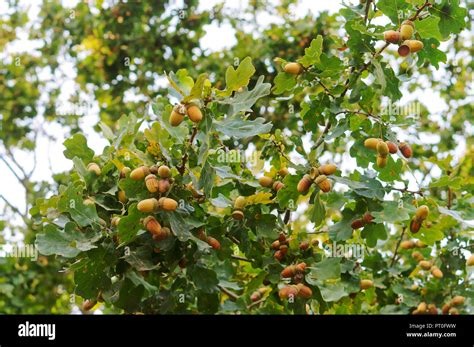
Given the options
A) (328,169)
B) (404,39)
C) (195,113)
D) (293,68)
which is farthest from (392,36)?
(195,113)

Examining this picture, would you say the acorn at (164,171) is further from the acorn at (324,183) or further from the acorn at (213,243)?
the acorn at (324,183)

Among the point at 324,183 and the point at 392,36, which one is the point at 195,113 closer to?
the point at 324,183

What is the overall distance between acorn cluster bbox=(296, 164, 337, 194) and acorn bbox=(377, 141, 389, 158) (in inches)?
5.9

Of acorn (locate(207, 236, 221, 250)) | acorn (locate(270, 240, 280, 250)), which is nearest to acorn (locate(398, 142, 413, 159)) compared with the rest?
acorn (locate(270, 240, 280, 250))

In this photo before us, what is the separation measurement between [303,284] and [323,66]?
699 millimetres

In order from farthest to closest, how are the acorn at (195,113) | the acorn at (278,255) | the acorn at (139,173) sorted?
the acorn at (278,255), the acorn at (139,173), the acorn at (195,113)

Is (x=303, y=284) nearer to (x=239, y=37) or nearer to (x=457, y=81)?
(x=239, y=37)

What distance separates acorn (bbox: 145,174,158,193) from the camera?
6.27 feet

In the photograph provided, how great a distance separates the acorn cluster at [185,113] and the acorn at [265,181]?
0.51m

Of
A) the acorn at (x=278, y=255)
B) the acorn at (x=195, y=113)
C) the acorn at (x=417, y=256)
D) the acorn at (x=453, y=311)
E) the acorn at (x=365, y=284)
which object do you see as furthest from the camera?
the acorn at (x=417, y=256)

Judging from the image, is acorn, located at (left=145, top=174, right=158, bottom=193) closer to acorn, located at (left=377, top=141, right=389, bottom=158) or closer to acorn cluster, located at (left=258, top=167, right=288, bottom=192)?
acorn cluster, located at (left=258, top=167, right=288, bottom=192)

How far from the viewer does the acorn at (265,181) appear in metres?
2.34

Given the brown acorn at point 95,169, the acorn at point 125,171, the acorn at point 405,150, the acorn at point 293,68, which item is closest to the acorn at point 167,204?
the acorn at point 125,171
